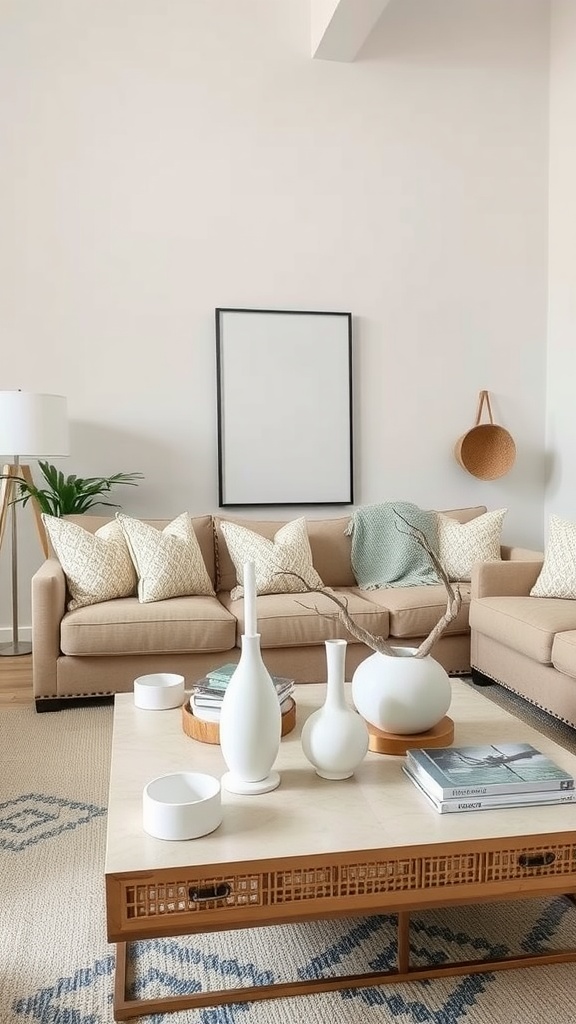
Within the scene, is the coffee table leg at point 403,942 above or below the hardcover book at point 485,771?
below

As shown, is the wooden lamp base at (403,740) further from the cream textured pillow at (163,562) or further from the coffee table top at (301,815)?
the cream textured pillow at (163,562)

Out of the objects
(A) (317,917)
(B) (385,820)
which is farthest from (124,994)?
(B) (385,820)

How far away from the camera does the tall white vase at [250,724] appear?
160cm

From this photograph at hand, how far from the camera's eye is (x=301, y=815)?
1.53 meters

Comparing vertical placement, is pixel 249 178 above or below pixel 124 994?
above

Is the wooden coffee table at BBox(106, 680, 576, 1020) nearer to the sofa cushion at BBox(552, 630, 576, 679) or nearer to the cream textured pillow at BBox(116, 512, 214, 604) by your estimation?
the sofa cushion at BBox(552, 630, 576, 679)

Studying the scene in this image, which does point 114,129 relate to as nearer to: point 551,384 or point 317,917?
point 551,384

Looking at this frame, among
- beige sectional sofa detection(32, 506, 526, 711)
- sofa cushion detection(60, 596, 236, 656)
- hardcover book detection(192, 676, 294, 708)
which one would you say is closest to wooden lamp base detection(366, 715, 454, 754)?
hardcover book detection(192, 676, 294, 708)

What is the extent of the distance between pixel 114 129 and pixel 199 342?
1.21 metres

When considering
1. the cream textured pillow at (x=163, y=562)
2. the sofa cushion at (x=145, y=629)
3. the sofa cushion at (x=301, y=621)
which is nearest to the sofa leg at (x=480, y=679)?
the sofa cushion at (x=301, y=621)

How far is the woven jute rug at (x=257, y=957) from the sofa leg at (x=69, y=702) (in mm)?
1089

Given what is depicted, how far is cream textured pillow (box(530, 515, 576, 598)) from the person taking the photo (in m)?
3.31

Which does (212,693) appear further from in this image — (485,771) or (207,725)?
(485,771)

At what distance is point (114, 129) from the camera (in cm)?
428
